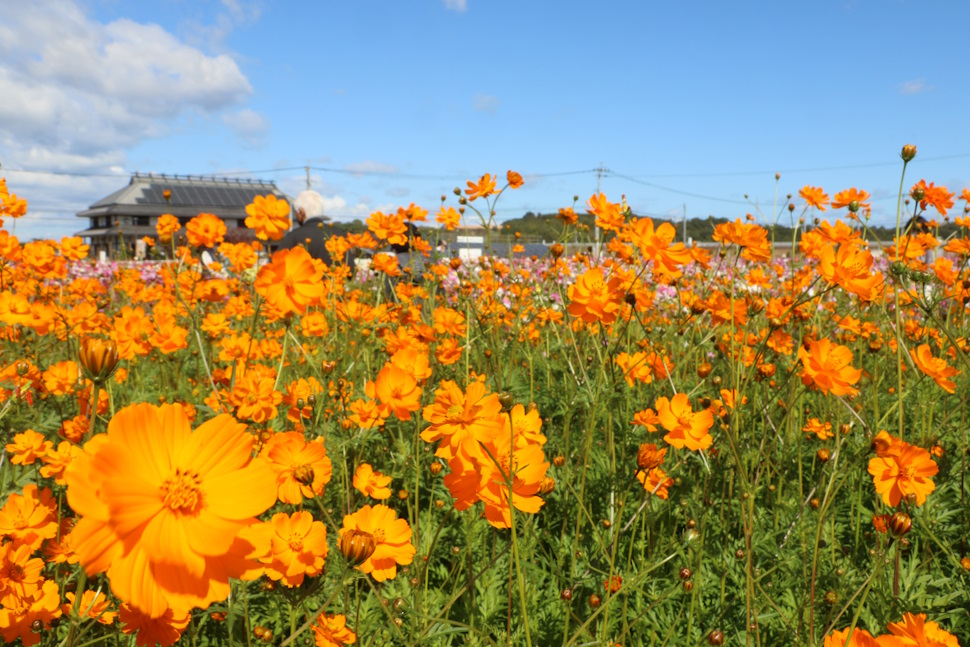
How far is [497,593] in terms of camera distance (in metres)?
1.52

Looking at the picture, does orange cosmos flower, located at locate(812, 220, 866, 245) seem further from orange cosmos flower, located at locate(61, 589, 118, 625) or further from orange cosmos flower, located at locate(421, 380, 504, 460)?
orange cosmos flower, located at locate(61, 589, 118, 625)

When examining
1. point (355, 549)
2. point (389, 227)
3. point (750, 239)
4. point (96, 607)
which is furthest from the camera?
point (389, 227)

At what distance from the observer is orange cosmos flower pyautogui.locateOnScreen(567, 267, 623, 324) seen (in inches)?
50.7

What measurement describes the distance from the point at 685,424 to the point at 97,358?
113 centimetres

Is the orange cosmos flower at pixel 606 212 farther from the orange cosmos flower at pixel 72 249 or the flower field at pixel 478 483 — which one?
the orange cosmos flower at pixel 72 249

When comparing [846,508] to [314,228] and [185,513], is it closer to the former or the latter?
[185,513]

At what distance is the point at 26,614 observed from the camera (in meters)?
0.97

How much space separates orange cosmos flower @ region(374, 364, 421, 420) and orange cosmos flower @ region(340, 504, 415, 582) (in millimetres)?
202

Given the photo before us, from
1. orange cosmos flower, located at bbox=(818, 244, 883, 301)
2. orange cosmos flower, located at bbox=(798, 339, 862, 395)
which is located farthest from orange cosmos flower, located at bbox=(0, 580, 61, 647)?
orange cosmos flower, located at bbox=(818, 244, 883, 301)

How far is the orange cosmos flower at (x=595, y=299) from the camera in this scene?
129cm

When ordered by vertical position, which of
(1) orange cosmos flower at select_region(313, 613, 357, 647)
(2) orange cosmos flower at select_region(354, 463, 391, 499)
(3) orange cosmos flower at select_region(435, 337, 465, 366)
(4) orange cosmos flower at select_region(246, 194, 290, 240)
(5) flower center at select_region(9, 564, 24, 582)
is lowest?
(1) orange cosmos flower at select_region(313, 613, 357, 647)

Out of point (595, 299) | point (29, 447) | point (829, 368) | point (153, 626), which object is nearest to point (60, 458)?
point (29, 447)

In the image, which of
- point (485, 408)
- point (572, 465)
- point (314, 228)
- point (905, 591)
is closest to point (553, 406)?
point (572, 465)

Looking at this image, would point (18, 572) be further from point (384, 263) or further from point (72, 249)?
point (72, 249)
